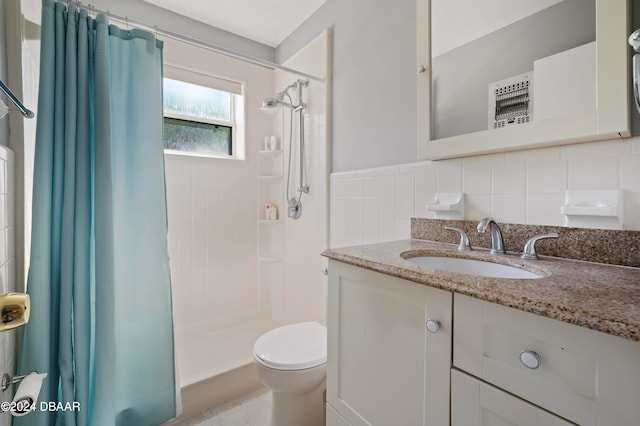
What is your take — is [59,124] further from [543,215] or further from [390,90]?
[543,215]

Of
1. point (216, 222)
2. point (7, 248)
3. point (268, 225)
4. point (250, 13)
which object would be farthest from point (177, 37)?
point (268, 225)

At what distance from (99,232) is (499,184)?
160 centimetres

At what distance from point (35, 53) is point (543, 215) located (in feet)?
6.95

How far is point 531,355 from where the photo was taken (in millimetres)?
552

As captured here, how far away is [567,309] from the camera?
19.9 inches

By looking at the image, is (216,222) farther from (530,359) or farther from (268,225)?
(530,359)

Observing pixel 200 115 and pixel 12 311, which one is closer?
pixel 12 311

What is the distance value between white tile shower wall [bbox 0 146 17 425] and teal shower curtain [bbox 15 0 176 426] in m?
0.06

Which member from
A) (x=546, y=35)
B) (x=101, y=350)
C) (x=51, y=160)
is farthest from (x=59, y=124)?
(x=546, y=35)

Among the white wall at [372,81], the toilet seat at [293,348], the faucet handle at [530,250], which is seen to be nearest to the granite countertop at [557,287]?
the faucet handle at [530,250]

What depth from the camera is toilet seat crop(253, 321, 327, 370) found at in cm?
128

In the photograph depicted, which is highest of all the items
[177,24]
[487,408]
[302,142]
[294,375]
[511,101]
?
[177,24]

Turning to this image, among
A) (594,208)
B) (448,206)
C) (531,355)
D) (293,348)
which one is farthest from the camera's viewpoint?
(293,348)

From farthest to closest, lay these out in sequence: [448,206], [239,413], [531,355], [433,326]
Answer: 1. [239,413]
2. [448,206]
3. [433,326]
4. [531,355]
